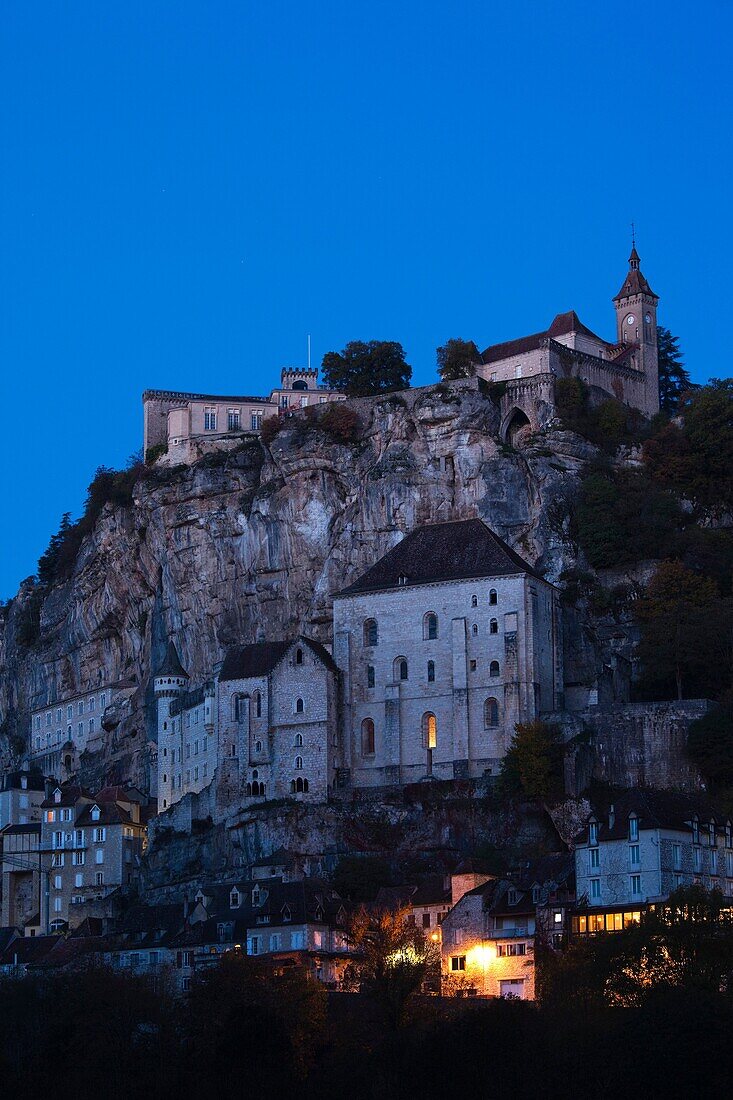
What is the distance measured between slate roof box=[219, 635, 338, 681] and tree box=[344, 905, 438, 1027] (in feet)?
58.5

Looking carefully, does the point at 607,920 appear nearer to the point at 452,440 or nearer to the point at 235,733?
the point at 235,733

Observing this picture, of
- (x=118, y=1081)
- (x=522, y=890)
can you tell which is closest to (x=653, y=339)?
(x=522, y=890)

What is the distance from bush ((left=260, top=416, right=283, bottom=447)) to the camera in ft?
389

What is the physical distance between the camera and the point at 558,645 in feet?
324

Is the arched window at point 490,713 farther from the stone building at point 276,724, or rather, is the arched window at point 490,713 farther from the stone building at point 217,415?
the stone building at point 217,415

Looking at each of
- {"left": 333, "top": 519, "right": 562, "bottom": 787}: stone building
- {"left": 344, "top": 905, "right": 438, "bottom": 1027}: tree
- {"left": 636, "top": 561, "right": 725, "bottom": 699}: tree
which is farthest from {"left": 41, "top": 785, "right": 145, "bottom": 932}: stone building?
{"left": 636, "top": 561, "right": 725, "bottom": 699}: tree

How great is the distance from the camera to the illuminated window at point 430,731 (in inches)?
3814

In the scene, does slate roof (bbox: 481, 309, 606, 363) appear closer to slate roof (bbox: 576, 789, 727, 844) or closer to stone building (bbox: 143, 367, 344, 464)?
stone building (bbox: 143, 367, 344, 464)

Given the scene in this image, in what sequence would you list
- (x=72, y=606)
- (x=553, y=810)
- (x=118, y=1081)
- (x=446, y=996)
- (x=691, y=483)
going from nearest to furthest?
(x=118, y=1081) < (x=446, y=996) < (x=553, y=810) < (x=691, y=483) < (x=72, y=606)

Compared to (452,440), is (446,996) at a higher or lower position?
A: lower

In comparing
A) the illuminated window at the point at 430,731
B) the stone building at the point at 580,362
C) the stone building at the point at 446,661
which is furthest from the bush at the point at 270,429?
the illuminated window at the point at 430,731

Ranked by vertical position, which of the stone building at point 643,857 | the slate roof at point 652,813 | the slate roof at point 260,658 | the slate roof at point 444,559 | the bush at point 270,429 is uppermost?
the bush at point 270,429

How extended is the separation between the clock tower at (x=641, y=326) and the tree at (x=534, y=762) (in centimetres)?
3212

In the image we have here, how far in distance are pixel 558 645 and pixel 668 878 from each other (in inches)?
809
